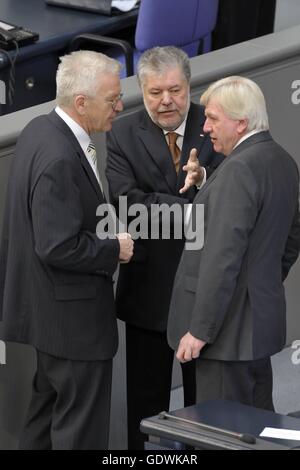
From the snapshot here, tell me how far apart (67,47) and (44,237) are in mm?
2632

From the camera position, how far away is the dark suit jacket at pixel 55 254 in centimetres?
410

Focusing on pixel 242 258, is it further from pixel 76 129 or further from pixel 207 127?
pixel 76 129

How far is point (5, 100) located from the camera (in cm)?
641

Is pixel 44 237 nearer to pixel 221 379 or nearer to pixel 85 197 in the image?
pixel 85 197

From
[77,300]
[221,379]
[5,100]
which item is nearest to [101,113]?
[77,300]

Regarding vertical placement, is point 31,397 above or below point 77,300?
below

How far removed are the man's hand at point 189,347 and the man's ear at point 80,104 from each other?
765 millimetres

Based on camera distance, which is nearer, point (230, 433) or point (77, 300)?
point (230, 433)

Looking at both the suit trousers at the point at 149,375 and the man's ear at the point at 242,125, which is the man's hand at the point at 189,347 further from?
the man's ear at the point at 242,125

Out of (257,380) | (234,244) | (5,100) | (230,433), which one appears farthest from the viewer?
(5,100)

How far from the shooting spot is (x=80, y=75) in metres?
4.17

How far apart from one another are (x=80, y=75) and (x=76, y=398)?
3.37ft

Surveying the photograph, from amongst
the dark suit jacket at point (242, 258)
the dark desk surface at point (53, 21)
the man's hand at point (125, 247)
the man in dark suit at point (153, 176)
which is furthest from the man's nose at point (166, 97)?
the dark desk surface at point (53, 21)
